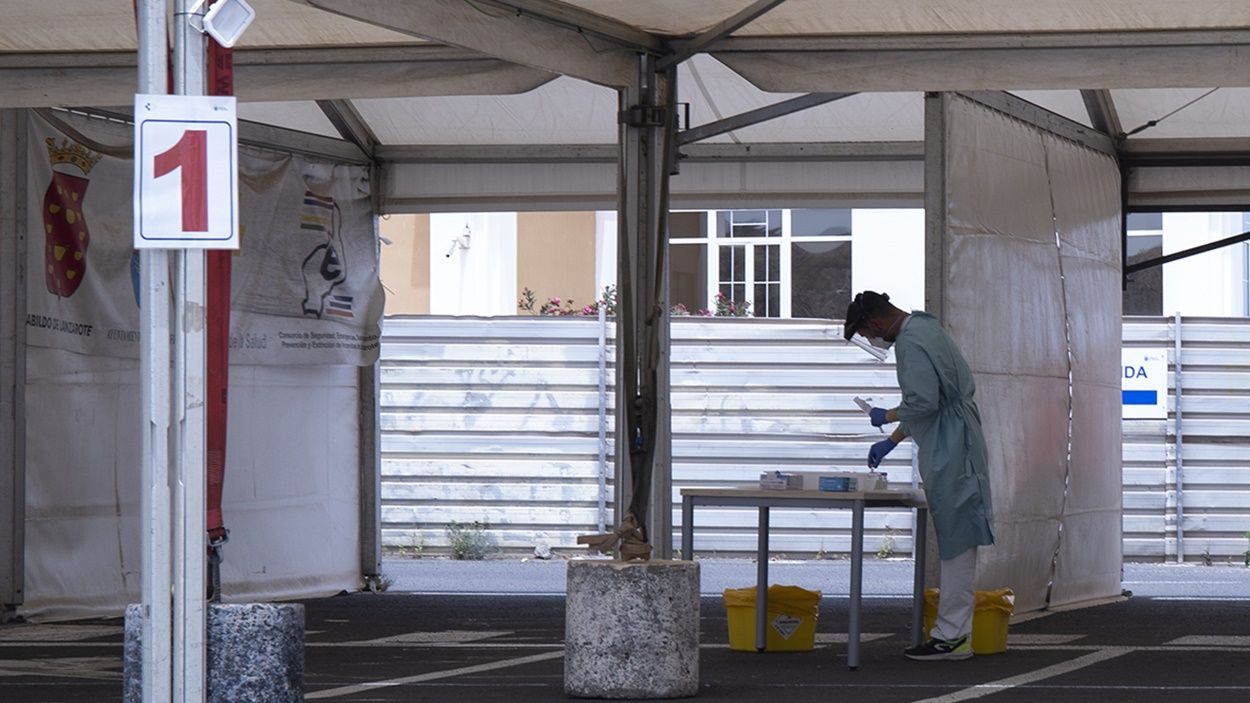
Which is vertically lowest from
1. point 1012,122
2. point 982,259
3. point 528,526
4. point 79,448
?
point 528,526

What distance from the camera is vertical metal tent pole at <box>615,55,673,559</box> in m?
8.97

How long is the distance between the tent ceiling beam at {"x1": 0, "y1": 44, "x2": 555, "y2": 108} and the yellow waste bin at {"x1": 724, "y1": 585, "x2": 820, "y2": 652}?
2.68m

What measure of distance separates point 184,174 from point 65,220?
5.55 meters

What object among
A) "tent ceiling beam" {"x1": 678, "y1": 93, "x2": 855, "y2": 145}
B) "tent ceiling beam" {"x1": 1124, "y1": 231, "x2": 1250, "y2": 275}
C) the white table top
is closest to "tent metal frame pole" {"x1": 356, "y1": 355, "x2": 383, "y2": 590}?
"tent ceiling beam" {"x1": 678, "y1": 93, "x2": 855, "y2": 145}

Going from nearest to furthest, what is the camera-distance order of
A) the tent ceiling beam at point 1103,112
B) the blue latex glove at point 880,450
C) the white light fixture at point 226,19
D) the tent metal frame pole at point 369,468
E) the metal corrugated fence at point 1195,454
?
1. the white light fixture at point 226,19
2. the blue latex glove at point 880,450
3. the tent ceiling beam at point 1103,112
4. the tent metal frame pole at point 369,468
5. the metal corrugated fence at point 1195,454

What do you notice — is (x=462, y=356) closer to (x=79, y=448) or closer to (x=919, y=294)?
(x=79, y=448)

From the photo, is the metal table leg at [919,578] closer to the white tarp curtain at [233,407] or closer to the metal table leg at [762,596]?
the metal table leg at [762,596]

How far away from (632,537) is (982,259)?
3560mm

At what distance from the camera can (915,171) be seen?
40.1ft

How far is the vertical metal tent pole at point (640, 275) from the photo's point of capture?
897cm

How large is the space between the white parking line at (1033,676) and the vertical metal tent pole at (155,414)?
3022 millimetres

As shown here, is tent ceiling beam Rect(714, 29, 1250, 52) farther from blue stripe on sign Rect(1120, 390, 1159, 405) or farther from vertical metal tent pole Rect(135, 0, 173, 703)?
blue stripe on sign Rect(1120, 390, 1159, 405)

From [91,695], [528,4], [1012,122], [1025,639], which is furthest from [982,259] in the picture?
[91,695]

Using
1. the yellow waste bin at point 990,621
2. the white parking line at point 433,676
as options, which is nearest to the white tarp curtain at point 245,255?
the white parking line at point 433,676
